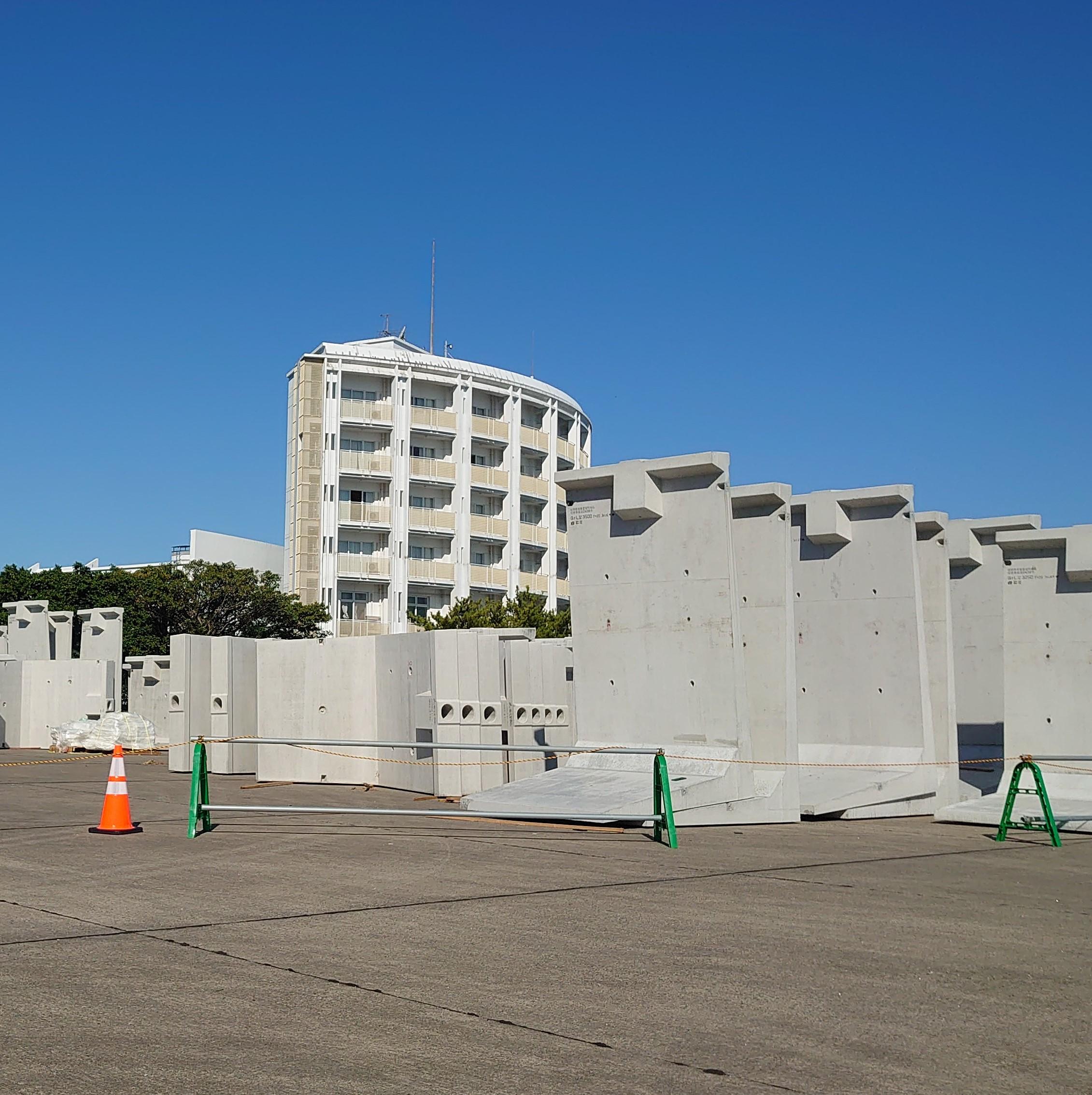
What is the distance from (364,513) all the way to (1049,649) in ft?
196

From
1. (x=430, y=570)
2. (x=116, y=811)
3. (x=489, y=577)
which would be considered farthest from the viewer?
(x=489, y=577)

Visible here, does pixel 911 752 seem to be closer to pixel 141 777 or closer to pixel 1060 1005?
pixel 1060 1005

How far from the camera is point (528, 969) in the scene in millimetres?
6551

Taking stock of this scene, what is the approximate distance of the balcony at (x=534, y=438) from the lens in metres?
80.0

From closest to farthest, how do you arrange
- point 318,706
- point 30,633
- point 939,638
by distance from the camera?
point 939,638 → point 318,706 → point 30,633

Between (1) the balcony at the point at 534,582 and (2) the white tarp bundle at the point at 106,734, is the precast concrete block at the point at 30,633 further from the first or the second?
(1) the balcony at the point at 534,582

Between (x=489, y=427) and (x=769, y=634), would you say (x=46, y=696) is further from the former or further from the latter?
(x=489, y=427)

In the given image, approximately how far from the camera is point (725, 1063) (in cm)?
499

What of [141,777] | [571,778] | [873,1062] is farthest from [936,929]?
[141,777]

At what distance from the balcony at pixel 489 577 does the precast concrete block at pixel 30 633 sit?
41.0m

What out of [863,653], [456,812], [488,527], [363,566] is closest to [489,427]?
[488,527]

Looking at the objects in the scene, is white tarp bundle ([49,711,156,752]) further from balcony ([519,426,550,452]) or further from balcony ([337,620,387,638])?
balcony ([519,426,550,452])

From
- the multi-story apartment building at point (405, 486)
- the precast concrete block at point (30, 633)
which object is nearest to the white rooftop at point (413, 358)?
the multi-story apartment building at point (405, 486)

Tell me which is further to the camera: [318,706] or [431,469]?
[431,469]
